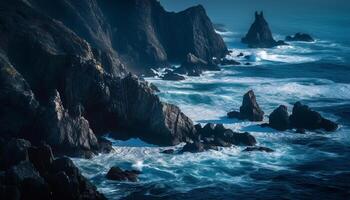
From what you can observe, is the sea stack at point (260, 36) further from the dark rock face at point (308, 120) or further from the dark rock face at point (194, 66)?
the dark rock face at point (308, 120)

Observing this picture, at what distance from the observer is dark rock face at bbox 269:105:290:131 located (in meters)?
75.3

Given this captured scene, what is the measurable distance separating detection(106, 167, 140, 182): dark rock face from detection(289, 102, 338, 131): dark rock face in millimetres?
31758

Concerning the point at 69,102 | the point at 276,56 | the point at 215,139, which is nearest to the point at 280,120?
the point at 215,139

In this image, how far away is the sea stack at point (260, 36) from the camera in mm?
165500

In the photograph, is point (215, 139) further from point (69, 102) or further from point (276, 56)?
point (276, 56)

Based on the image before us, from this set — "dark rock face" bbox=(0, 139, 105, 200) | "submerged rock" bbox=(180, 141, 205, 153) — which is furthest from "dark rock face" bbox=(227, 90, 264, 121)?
"dark rock face" bbox=(0, 139, 105, 200)

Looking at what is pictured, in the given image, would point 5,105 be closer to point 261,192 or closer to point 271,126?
point 261,192

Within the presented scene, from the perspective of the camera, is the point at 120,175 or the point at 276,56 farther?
the point at 276,56

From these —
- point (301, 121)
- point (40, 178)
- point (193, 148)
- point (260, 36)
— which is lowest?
point (40, 178)

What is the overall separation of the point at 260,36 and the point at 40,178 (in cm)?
13390

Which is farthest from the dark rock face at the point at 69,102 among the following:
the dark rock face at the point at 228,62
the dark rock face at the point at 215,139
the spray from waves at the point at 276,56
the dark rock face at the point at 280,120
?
the spray from waves at the point at 276,56

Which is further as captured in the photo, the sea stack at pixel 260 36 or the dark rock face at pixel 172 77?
the sea stack at pixel 260 36

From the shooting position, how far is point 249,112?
80312 millimetres

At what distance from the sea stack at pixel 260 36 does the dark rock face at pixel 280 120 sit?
294 ft
